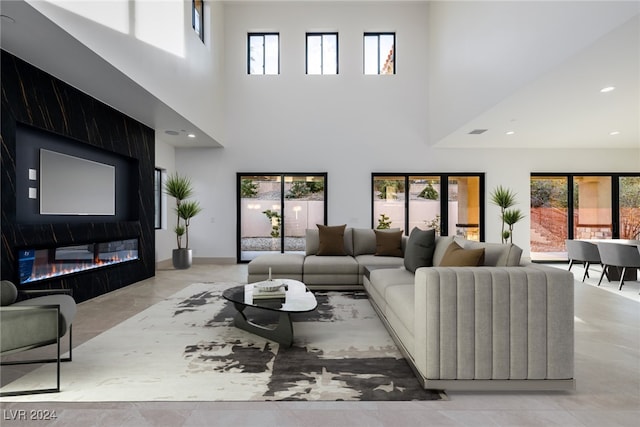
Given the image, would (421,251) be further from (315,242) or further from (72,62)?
(72,62)

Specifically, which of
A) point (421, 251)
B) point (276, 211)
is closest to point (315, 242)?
point (421, 251)

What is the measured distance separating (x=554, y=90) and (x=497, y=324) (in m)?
3.69

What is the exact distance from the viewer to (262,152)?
7793 millimetres

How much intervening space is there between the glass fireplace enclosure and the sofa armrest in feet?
22.9

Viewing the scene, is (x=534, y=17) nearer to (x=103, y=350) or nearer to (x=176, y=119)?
(x=176, y=119)

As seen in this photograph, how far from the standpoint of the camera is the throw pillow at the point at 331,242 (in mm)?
5434

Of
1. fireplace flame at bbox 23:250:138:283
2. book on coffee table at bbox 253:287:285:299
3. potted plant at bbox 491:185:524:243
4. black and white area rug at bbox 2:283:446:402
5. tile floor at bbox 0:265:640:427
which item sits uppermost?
potted plant at bbox 491:185:524:243

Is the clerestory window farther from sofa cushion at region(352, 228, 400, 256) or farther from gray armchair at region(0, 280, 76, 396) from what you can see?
gray armchair at region(0, 280, 76, 396)

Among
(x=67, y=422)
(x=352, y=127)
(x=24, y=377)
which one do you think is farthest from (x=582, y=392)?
(x=352, y=127)

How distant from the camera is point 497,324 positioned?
2.09 m

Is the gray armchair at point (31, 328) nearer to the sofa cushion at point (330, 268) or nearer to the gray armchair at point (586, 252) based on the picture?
the sofa cushion at point (330, 268)

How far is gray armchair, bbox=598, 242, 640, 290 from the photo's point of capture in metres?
4.95

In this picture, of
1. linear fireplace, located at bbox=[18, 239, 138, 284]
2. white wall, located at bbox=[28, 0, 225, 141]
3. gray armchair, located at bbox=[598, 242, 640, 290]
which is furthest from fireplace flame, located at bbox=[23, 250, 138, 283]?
gray armchair, located at bbox=[598, 242, 640, 290]

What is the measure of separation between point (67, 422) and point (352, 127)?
706cm
